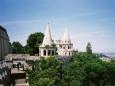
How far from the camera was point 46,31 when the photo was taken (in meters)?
60.3

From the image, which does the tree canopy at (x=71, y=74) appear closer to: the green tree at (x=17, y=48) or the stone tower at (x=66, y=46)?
the stone tower at (x=66, y=46)

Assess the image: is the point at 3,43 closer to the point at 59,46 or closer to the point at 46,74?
the point at 59,46

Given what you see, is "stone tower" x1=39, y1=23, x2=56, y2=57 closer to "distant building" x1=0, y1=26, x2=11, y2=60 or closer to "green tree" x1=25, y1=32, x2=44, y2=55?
"distant building" x1=0, y1=26, x2=11, y2=60

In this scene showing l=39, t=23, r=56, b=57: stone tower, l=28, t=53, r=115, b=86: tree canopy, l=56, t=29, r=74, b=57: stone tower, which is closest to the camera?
l=28, t=53, r=115, b=86: tree canopy

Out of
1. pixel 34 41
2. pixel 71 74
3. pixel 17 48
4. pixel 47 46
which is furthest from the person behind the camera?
pixel 17 48

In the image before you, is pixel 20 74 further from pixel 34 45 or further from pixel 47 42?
pixel 34 45

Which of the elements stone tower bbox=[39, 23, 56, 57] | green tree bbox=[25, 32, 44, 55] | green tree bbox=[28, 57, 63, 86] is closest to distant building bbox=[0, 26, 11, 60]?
stone tower bbox=[39, 23, 56, 57]

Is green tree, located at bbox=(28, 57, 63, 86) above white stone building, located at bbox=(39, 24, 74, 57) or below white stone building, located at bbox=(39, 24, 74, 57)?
below

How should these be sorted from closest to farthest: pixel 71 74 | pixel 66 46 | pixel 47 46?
1. pixel 71 74
2. pixel 47 46
3. pixel 66 46

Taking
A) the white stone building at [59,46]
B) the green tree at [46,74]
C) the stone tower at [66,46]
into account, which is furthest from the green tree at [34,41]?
the green tree at [46,74]

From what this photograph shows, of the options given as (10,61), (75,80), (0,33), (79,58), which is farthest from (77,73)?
(0,33)

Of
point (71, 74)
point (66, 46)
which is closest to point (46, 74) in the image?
point (71, 74)

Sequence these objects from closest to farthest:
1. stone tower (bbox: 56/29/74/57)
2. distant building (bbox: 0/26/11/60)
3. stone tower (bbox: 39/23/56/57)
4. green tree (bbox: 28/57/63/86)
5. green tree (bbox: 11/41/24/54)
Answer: green tree (bbox: 28/57/63/86)
distant building (bbox: 0/26/11/60)
stone tower (bbox: 39/23/56/57)
stone tower (bbox: 56/29/74/57)
green tree (bbox: 11/41/24/54)

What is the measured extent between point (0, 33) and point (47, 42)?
31.7 ft
